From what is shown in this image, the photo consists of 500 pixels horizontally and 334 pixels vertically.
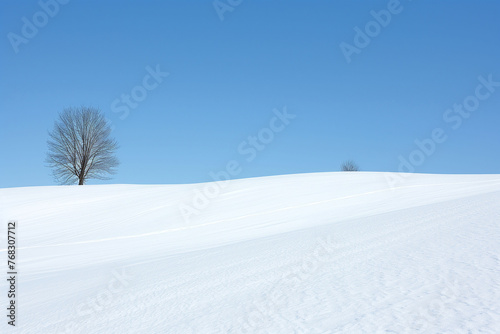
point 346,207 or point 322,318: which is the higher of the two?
point 346,207

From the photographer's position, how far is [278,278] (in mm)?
3887

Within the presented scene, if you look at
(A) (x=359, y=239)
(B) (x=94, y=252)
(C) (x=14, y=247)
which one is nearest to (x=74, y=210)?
(C) (x=14, y=247)

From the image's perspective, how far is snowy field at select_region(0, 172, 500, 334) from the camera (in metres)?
2.70

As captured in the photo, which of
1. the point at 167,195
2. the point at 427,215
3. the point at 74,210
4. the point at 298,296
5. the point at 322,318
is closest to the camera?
the point at 322,318

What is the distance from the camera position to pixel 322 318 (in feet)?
8.89

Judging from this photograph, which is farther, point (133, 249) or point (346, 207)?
point (346, 207)

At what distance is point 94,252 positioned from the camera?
8062mm

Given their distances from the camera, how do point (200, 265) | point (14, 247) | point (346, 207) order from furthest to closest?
point (346, 207) < point (14, 247) < point (200, 265)

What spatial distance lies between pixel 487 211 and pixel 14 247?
10.5 meters

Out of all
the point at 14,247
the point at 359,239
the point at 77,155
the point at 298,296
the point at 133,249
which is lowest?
the point at 298,296

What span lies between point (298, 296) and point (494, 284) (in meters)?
1.53

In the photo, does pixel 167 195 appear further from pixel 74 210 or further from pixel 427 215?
pixel 427 215

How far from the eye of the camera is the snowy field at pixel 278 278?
270 centimetres

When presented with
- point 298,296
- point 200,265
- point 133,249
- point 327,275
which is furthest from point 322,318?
point 133,249
